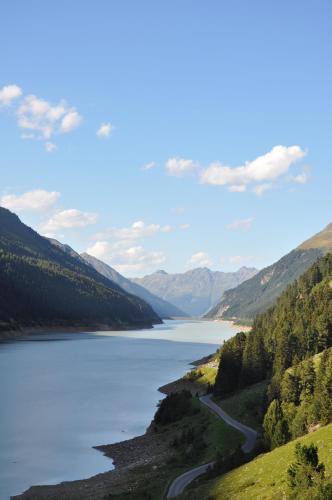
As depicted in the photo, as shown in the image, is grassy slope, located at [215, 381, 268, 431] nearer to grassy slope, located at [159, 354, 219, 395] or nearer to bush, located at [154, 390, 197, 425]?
bush, located at [154, 390, 197, 425]

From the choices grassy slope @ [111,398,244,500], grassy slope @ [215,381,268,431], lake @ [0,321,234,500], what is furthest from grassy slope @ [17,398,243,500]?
grassy slope @ [215,381,268,431]

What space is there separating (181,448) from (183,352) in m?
118

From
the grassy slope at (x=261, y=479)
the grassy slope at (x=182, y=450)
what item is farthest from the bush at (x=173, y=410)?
the grassy slope at (x=261, y=479)

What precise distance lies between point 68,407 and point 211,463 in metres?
39.0

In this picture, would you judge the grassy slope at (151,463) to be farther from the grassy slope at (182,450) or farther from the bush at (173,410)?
the bush at (173,410)

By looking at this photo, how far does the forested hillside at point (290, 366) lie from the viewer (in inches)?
1841

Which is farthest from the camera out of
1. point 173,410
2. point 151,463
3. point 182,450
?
point 173,410

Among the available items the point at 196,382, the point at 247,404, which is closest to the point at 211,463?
the point at 247,404

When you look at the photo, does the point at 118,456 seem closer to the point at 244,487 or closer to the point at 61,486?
the point at 61,486

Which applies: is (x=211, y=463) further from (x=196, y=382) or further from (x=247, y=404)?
(x=196, y=382)

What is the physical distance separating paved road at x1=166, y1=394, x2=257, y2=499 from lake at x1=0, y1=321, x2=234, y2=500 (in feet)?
36.2

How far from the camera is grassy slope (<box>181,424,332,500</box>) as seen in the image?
30430mm

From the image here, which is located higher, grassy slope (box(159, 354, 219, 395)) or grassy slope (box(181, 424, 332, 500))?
grassy slope (box(181, 424, 332, 500))

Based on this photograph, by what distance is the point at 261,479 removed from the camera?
3356 cm
